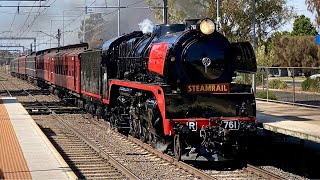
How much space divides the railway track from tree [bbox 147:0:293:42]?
15833 millimetres

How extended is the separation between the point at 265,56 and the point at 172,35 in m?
23.5

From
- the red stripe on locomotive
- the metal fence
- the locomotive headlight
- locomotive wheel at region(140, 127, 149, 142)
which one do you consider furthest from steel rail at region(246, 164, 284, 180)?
the metal fence

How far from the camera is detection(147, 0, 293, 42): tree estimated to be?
106ft

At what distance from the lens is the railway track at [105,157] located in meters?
10.4

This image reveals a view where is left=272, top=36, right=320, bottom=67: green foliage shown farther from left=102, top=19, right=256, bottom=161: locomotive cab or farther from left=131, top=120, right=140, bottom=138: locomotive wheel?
left=102, top=19, right=256, bottom=161: locomotive cab

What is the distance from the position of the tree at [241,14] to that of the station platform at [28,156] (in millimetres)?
17836

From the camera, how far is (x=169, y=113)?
433 inches

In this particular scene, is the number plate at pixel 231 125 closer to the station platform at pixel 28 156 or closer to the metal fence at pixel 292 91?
the station platform at pixel 28 156

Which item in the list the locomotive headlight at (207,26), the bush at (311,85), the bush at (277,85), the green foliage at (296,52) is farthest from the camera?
the green foliage at (296,52)

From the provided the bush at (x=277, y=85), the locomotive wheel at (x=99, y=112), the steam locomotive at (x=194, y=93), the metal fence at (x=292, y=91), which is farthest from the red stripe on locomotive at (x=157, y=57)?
the bush at (x=277, y=85)

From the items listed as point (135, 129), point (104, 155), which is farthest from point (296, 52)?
point (104, 155)

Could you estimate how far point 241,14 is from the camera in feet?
106

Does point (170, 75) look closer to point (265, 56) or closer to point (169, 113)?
point (169, 113)

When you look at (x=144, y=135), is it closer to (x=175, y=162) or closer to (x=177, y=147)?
(x=175, y=162)
